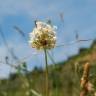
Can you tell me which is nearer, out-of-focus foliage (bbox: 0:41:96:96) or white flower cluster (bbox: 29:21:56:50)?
white flower cluster (bbox: 29:21:56:50)

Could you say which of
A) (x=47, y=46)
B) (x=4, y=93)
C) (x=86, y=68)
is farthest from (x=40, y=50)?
(x=4, y=93)

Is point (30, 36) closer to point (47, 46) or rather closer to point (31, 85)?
point (47, 46)

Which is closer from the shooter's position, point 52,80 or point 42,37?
point 42,37

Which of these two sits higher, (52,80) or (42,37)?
(42,37)

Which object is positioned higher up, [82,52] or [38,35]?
[38,35]

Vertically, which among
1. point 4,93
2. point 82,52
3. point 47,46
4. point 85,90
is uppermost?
point 47,46

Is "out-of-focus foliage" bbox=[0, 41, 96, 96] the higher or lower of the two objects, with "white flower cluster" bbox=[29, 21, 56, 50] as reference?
lower

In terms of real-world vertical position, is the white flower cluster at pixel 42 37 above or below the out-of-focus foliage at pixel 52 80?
above

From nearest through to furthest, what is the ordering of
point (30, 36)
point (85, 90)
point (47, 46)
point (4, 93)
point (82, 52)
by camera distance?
point (85, 90) < point (47, 46) < point (30, 36) < point (4, 93) < point (82, 52)
